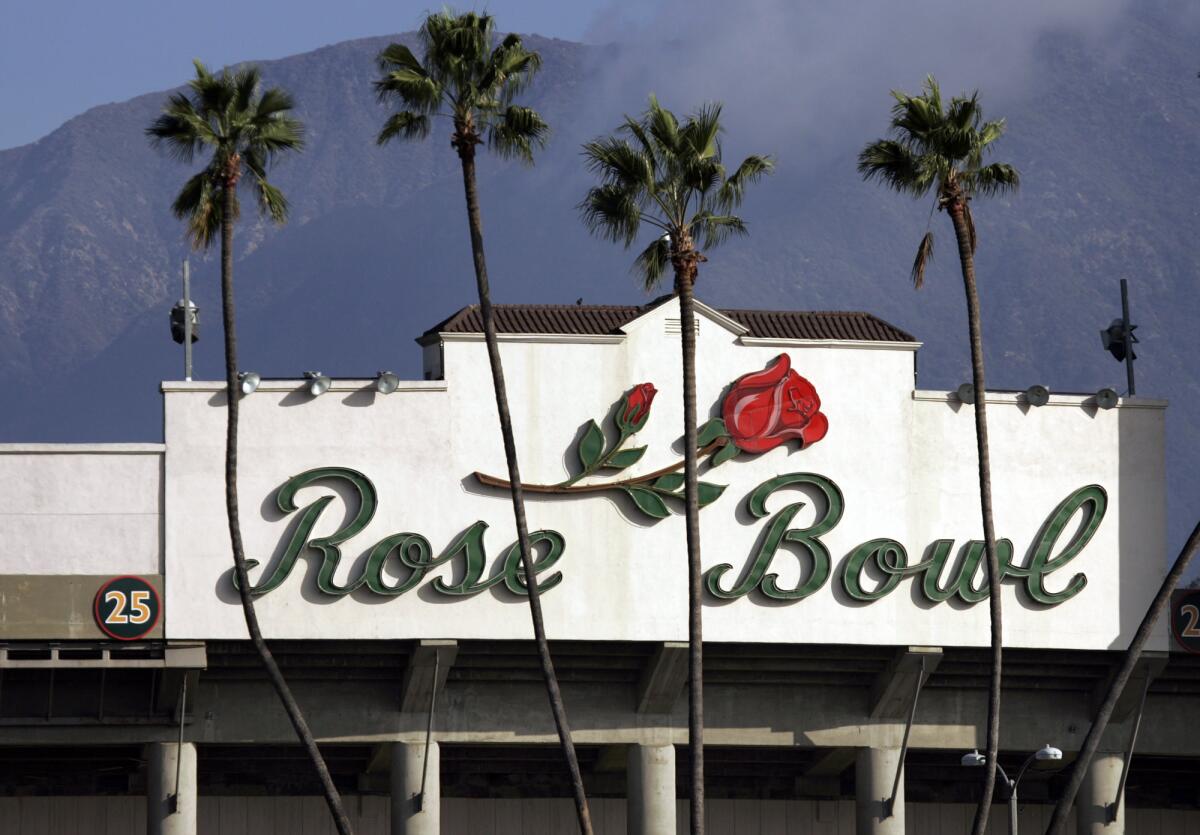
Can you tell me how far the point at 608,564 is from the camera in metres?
57.8

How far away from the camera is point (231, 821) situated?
2581 inches

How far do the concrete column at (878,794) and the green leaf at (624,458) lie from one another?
10.5m

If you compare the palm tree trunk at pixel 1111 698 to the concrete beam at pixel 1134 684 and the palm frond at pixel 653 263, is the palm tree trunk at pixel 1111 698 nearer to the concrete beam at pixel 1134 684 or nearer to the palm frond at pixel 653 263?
the concrete beam at pixel 1134 684

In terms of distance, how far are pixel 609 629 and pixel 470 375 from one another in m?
7.46

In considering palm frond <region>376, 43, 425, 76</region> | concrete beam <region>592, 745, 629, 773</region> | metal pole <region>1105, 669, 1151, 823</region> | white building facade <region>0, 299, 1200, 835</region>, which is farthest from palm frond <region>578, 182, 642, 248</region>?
metal pole <region>1105, 669, 1151, 823</region>

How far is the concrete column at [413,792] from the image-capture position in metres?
58.4

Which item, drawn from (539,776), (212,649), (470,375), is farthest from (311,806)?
(470,375)

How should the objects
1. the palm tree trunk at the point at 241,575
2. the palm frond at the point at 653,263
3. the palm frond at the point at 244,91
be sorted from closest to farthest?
the palm tree trunk at the point at 241,575, the palm frond at the point at 244,91, the palm frond at the point at 653,263

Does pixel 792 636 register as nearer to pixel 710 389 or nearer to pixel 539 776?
pixel 710 389

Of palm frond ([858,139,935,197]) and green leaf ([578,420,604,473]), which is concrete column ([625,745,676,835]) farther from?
palm frond ([858,139,935,197])

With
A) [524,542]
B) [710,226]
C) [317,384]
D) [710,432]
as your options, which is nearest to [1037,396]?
[710,432]

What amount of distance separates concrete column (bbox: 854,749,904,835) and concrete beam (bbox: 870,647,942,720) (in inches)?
44.5

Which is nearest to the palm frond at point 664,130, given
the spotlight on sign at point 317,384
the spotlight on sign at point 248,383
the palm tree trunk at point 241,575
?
the palm tree trunk at point 241,575

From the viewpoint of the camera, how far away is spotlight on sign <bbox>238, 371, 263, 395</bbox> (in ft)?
182
